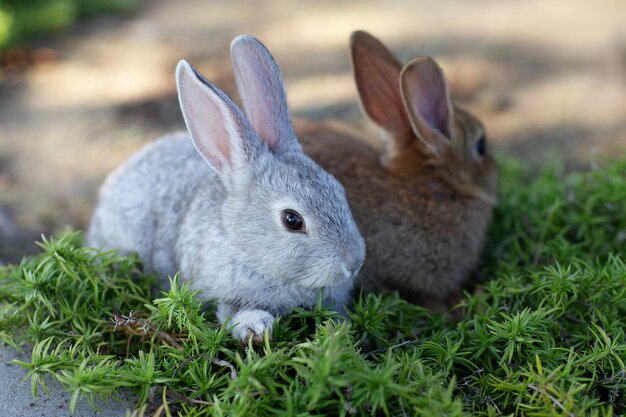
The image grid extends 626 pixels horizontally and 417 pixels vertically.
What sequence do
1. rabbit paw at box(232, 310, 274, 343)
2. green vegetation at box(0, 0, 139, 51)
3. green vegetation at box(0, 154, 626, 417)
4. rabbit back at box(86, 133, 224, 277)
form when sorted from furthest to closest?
green vegetation at box(0, 0, 139, 51)
rabbit back at box(86, 133, 224, 277)
rabbit paw at box(232, 310, 274, 343)
green vegetation at box(0, 154, 626, 417)

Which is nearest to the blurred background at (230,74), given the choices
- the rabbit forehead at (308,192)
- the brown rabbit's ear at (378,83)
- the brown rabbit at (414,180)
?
the brown rabbit at (414,180)

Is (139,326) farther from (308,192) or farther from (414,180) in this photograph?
(414,180)

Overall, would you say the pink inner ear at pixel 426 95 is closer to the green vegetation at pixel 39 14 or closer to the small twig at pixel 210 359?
the small twig at pixel 210 359

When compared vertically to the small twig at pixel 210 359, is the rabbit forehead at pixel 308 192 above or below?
above

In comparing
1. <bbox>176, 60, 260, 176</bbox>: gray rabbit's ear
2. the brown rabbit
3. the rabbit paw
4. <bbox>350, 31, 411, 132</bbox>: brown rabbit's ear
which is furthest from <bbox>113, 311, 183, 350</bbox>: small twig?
<bbox>350, 31, 411, 132</bbox>: brown rabbit's ear

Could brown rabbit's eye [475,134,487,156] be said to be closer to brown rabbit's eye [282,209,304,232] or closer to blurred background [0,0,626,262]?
blurred background [0,0,626,262]

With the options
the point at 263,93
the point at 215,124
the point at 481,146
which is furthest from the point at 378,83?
the point at 215,124
